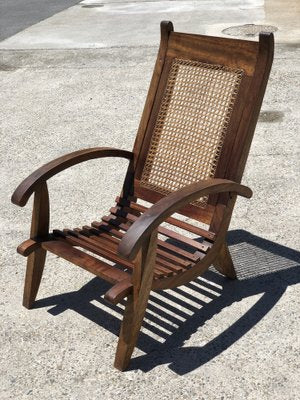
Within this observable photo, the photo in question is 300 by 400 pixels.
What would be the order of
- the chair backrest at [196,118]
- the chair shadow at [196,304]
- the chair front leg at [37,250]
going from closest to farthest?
the chair shadow at [196,304], the chair front leg at [37,250], the chair backrest at [196,118]

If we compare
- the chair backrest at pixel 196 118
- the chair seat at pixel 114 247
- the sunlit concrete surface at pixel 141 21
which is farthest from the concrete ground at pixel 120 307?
the sunlit concrete surface at pixel 141 21

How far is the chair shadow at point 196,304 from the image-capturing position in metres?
3.08

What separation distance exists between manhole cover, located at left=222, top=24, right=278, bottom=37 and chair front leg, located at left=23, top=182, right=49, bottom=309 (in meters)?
6.23

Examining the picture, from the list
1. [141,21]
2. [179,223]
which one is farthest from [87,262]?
[141,21]

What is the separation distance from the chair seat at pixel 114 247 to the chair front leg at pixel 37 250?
98 millimetres

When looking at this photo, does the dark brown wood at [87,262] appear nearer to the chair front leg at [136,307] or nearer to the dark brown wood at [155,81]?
the chair front leg at [136,307]

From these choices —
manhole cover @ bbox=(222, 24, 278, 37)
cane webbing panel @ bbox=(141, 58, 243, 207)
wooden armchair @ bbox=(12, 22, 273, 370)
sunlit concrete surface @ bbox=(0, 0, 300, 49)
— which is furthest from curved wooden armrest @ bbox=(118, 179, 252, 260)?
manhole cover @ bbox=(222, 24, 278, 37)

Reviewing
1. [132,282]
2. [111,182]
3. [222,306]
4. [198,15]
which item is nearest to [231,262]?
[222,306]

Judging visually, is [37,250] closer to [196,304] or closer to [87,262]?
[87,262]

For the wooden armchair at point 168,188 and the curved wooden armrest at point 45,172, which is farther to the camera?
the curved wooden armrest at point 45,172

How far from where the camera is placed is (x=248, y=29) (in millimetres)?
9172

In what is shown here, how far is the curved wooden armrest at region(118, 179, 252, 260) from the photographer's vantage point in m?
2.60

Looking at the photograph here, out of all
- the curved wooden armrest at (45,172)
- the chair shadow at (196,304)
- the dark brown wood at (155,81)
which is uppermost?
the dark brown wood at (155,81)

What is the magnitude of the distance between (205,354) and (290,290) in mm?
687
